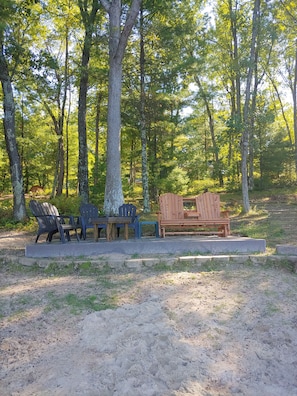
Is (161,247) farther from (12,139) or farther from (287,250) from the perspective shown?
(12,139)

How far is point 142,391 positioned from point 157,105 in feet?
35.5

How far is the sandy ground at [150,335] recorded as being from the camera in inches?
85.9

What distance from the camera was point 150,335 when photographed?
282cm

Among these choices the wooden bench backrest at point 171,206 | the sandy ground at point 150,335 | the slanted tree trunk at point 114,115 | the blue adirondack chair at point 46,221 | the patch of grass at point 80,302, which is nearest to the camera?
the sandy ground at point 150,335

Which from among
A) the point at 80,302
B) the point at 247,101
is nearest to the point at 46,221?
the point at 80,302

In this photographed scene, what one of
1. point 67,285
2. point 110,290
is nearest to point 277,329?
point 110,290

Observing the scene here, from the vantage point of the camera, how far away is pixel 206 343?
8.90ft

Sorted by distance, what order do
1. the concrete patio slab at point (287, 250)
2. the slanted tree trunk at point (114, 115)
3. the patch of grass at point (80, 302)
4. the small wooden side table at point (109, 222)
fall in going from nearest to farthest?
the patch of grass at point (80, 302)
the concrete patio slab at point (287, 250)
the small wooden side table at point (109, 222)
the slanted tree trunk at point (114, 115)

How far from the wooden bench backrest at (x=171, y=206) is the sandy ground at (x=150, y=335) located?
2080 millimetres

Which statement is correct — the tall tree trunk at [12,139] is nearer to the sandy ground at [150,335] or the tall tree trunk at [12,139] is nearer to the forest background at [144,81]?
the forest background at [144,81]

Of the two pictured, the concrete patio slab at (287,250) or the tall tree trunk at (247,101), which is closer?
the concrete patio slab at (287,250)

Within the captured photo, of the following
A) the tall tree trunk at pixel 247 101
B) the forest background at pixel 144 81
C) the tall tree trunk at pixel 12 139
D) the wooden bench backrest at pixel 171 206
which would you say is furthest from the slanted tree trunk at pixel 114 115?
the tall tree trunk at pixel 247 101

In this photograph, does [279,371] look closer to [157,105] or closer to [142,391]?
[142,391]

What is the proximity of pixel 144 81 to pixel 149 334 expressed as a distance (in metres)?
9.90
